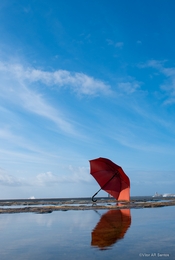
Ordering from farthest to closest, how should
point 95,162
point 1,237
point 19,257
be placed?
point 95,162 < point 1,237 < point 19,257

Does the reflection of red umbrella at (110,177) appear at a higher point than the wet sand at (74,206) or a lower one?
higher

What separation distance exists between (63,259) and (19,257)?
174 cm

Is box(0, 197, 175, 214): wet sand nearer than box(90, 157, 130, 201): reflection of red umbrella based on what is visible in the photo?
Yes

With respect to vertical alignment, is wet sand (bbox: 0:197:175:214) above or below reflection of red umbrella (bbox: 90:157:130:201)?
below

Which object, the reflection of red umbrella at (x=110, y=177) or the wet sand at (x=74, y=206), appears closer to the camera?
the wet sand at (x=74, y=206)

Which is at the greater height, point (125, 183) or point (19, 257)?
point (125, 183)

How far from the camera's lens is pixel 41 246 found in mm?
11469

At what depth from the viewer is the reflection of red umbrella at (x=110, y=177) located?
114 ft

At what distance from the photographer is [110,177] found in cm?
3553

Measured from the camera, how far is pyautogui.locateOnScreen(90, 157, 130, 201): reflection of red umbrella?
34.7 metres

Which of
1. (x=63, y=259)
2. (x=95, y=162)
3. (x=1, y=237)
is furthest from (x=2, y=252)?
(x=95, y=162)

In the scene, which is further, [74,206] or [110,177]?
[74,206]

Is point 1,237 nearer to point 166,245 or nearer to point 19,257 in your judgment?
point 19,257

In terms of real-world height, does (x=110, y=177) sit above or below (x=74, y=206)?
above
